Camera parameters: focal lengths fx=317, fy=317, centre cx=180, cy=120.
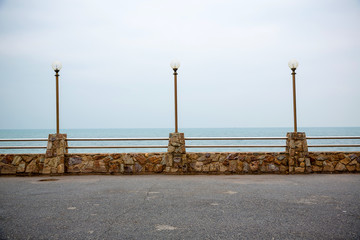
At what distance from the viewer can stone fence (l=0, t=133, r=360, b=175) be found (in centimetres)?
1015

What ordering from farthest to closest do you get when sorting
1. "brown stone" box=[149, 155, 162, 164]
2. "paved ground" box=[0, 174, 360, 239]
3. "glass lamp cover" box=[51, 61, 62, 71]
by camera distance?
"glass lamp cover" box=[51, 61, 62, 71] < "brown stone" box=[149, 155, 162, 164] < "paved ground" box=[0, 174, 360, 239]

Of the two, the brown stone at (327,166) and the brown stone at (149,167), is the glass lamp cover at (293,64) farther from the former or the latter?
the brown stone at (149,167)

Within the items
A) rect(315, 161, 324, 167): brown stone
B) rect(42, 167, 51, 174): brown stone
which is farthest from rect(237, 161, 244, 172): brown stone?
rect(42, 167, 51, 174): brown stone

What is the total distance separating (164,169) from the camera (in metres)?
10.2

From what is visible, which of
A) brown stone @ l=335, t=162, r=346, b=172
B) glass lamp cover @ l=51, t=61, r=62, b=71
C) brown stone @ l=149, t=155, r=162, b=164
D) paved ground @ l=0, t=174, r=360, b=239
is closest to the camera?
paved ground @ l=0, t=174, r=360, b=239

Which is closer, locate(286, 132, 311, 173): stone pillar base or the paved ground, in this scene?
the paved ground

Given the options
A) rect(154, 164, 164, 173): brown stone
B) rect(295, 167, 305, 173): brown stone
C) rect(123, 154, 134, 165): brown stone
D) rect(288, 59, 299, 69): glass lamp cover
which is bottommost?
rect(295, 167, 305, 173): brown stone

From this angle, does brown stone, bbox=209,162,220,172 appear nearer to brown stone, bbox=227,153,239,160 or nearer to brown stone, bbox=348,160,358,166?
brown stone, bbox=227,153,239,160

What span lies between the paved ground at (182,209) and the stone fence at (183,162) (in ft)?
5.39

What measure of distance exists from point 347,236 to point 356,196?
9.19 ft

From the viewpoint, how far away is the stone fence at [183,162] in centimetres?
1015

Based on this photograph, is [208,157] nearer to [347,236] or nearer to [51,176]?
[51,176]

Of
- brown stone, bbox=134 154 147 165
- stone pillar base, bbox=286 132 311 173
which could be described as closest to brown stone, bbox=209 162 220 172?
brown stone, bbox=134 154 147 165

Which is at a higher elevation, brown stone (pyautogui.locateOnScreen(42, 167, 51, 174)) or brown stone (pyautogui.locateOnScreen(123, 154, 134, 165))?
brown stone (pyautogui.locateOnScreen(123, 154, 134, 165))
